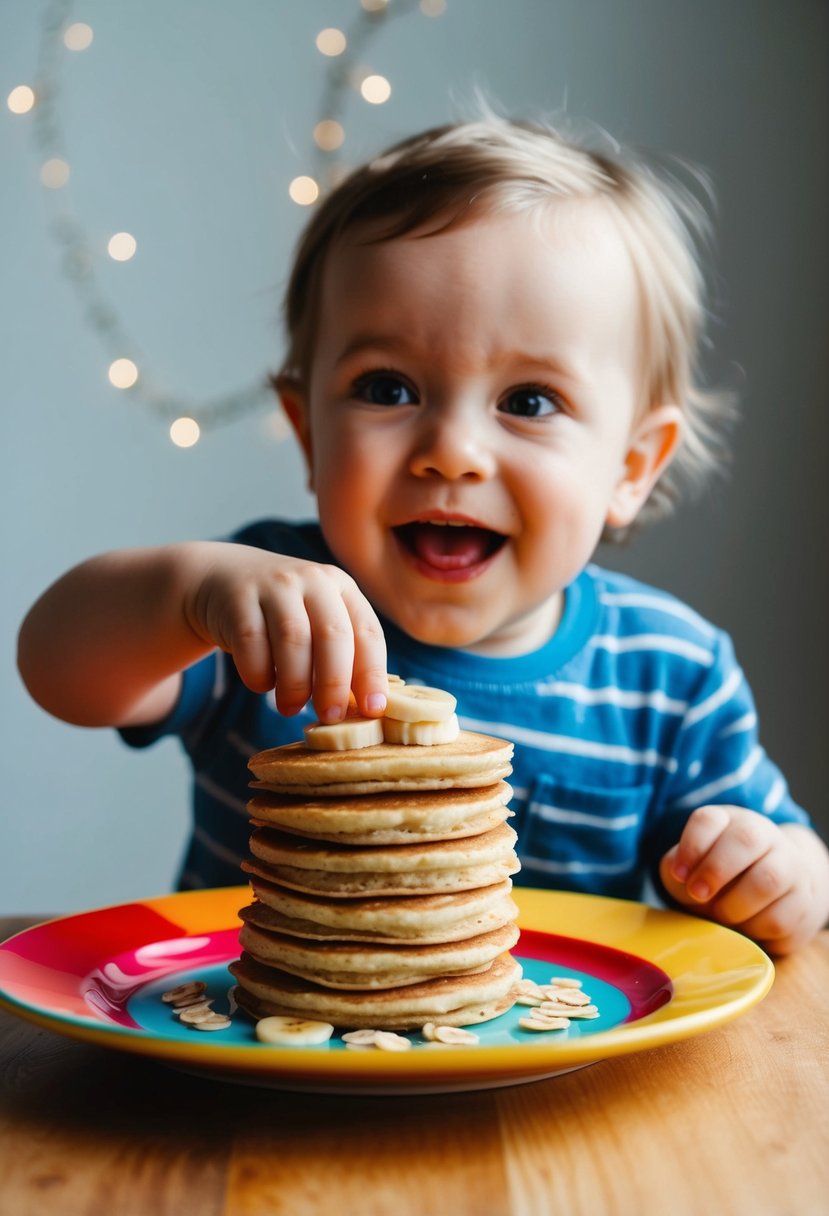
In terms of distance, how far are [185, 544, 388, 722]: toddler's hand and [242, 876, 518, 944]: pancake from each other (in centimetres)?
12

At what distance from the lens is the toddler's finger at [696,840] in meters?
1.13

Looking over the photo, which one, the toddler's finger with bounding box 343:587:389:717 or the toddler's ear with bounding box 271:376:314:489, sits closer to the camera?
the toddler's finger with bounding box 343:587:389:717

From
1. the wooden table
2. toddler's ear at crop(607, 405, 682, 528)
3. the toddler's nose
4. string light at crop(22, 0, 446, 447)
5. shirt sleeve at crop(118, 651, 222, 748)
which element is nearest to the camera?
the wooden table

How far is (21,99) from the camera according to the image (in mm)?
2412

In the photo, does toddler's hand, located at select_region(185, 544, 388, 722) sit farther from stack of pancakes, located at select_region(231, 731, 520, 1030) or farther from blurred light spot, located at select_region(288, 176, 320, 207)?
blurred light spot, located at select_region(288, 176, 320, 207)

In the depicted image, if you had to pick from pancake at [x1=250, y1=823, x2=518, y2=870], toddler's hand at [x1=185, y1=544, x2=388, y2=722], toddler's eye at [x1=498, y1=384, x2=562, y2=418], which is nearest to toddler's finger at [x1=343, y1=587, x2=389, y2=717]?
toddler's hand at [x1=185, y1=544, x2=388, y2=722]

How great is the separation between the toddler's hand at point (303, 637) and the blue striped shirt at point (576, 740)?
0.47 metres

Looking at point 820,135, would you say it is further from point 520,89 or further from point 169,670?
point 169,670

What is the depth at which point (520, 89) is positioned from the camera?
2363mm

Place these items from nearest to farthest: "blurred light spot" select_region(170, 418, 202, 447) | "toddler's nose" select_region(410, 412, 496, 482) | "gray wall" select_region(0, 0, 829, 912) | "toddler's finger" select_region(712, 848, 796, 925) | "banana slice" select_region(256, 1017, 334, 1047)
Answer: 1. "banana slice" select_region(256, 1017, 334, 1047)
2. "toddler's finger" select_region(712, 848, 796, 925)
3. "toddler's nose" select_region(410, 412, 496, 482)
4. "gray wall" select_region(0, 0, 829, 912)
5. "blurred light spot" select_region(170, 418, 202, 447)

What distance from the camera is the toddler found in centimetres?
115

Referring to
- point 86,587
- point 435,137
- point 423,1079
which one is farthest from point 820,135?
point 423,1079

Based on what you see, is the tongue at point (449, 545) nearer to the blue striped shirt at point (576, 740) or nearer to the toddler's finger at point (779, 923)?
the blue striped shirt at point (576, 740)

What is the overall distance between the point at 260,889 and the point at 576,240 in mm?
803
